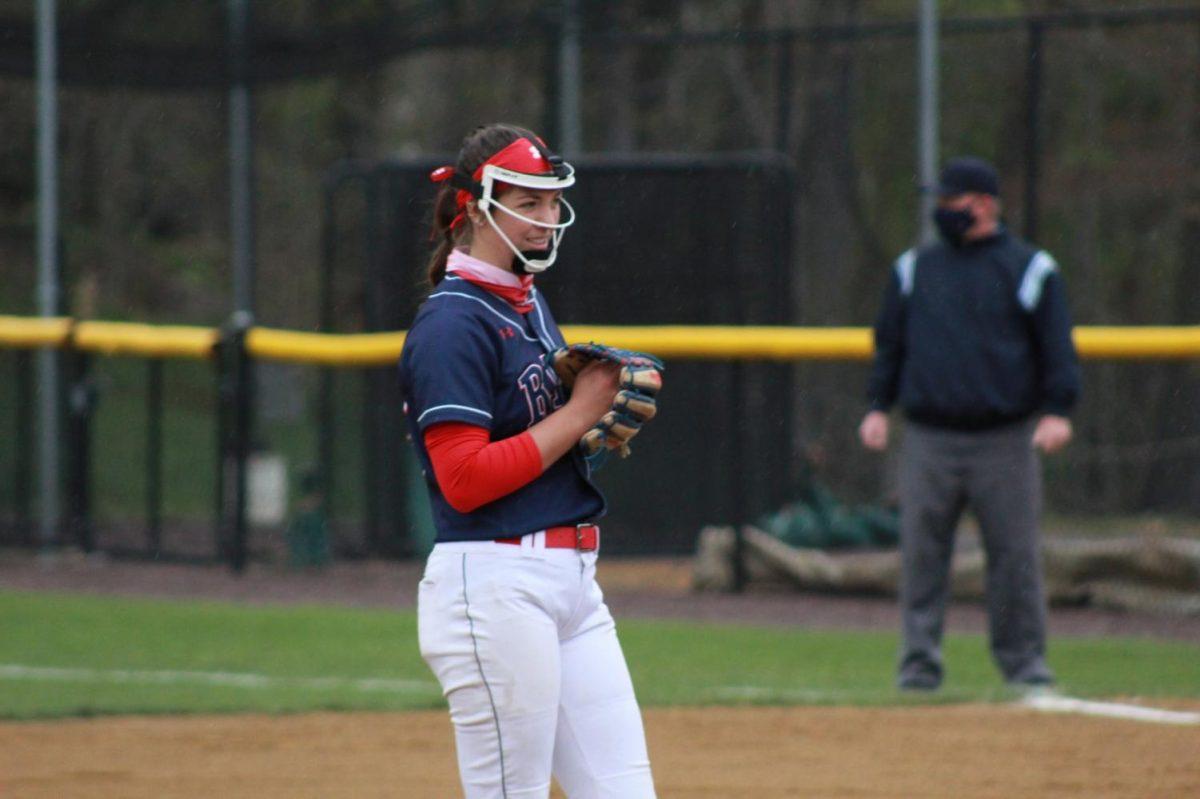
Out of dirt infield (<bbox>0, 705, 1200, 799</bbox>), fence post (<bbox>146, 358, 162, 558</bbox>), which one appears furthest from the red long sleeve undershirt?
fence post (<bbox>146, 358, 162, 558</bbox>)

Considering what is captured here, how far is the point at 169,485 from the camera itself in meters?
13.8

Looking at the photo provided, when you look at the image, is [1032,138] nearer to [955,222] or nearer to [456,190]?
[955,222]

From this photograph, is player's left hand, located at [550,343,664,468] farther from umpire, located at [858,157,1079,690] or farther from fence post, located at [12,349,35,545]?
fence post, located at [12,349,35,545]

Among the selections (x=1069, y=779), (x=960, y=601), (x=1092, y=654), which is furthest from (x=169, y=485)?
(x=1069, y=779)

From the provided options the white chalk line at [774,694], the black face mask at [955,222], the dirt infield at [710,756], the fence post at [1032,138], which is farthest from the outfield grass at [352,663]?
the fence post at [1032,138]

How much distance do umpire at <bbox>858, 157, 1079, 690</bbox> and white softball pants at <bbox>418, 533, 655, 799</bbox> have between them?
379 cm

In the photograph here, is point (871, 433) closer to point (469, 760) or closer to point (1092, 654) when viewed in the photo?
point (1092, 654)

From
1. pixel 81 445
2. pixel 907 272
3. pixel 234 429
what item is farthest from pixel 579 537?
pixel 81 445

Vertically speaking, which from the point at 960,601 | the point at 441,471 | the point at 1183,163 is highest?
the point at 1183,163

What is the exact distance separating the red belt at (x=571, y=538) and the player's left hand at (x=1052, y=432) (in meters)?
3.71

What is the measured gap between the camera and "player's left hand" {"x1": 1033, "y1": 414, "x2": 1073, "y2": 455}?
708 centimetres

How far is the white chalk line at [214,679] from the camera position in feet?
26.0

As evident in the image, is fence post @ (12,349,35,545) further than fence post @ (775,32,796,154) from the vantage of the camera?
Yes

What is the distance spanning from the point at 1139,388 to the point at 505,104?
31.1 ft
